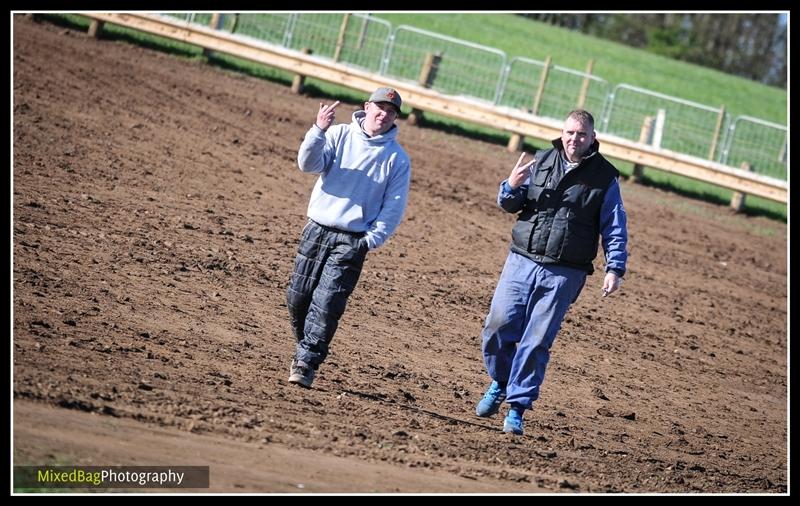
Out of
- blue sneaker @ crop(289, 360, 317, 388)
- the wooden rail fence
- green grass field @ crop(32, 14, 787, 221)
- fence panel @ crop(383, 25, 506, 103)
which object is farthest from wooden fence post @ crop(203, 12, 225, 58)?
blue sneaker @ crop(289, 360, 317, 388)

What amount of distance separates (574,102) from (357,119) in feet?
65.4

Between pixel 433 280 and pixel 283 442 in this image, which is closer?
pixel 283 442

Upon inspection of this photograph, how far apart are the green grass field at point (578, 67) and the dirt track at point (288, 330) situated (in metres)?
4.41

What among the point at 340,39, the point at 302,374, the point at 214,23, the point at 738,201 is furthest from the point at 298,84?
the point at 302,374

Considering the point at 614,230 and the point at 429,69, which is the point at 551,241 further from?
the point at 429,69

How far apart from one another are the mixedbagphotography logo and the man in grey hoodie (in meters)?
2.33

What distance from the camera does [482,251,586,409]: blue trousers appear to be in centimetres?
813

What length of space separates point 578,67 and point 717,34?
88.1ft

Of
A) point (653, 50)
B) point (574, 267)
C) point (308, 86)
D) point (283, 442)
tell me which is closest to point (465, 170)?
point (308, 86)

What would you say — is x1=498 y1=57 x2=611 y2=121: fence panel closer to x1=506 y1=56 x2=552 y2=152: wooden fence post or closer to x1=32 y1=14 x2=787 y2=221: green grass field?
x1=506 y1=56 x2=552 y2=152: wooden fence post

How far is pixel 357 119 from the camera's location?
27.4 feet

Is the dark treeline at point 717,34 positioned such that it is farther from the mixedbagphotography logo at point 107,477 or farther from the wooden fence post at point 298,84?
the mixedbagphotography logo at point 107,477

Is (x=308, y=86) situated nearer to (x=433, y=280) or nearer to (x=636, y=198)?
(x=636, y=198)

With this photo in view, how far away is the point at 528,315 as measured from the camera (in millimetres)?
8289
